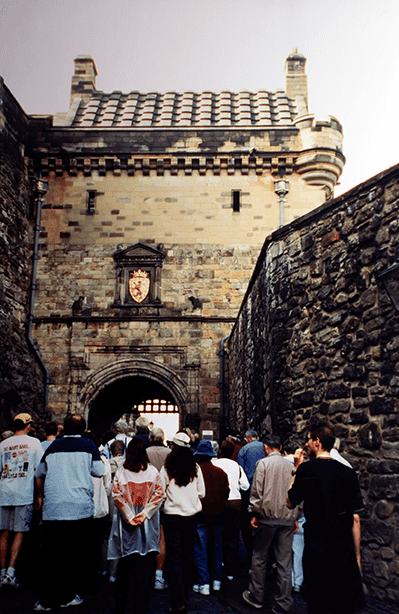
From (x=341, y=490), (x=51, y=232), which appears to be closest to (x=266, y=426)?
(x=341, y=490)

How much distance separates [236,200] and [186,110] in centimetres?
345

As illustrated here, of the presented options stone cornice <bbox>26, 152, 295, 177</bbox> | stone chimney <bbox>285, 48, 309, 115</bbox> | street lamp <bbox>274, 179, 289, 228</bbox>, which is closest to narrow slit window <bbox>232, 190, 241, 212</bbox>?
stone cornice <bbox>26, 152, 295, 177</bbox>

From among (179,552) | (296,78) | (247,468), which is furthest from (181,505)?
(296,78)

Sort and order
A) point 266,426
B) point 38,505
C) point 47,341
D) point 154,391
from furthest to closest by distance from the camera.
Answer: point 154,391 < point 47,341 < point 266,426 < point 38,505

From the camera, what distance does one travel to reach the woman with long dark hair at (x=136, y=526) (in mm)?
3902

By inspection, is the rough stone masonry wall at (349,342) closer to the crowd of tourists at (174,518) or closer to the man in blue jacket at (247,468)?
the man in blue jacket at (247,468)

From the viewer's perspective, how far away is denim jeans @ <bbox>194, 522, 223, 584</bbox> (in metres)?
4.81

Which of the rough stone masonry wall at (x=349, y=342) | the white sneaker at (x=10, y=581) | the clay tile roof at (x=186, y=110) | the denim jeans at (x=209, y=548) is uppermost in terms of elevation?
the clay tile roof at (x=186, y=110)

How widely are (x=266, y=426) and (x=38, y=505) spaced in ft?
10.5

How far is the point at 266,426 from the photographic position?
706 cm

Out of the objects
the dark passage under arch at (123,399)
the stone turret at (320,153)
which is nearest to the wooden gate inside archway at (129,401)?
the dark passage under arch at (123,399)

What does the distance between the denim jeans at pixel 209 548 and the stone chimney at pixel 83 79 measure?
14797 millimetres

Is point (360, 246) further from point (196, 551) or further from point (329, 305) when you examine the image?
point (196, 551)

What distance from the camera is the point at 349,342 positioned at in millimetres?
5027
